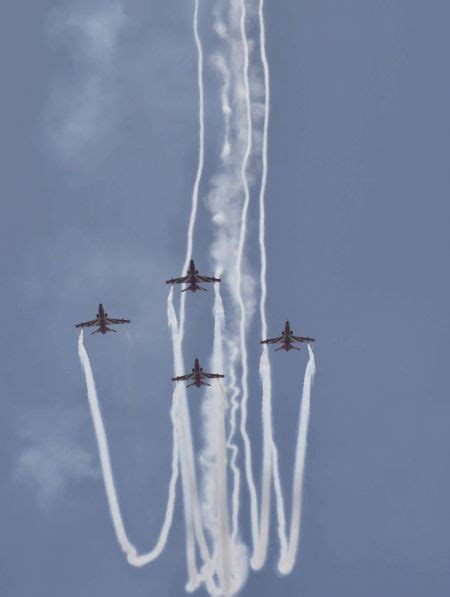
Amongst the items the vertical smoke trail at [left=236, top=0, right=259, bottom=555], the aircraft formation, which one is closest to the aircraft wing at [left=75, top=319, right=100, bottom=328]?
the aircraft formation

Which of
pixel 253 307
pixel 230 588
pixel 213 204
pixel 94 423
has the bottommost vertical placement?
pixel 230 588

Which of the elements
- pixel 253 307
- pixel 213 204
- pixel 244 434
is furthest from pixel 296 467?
pixel 213 204

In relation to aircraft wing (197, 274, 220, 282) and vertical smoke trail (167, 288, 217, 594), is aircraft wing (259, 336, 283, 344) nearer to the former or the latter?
aircraft wing (197, 274, 220, 282)

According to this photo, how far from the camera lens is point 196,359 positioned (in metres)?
112

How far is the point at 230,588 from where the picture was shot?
102875 millimetres

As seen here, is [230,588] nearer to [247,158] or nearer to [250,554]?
[250,554]

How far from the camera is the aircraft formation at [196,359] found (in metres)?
111

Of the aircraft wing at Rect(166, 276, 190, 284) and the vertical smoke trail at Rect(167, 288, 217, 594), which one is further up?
the aircraft wing at Rect(166, 276, 190, 284)

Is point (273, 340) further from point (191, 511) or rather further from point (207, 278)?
point (191, 511)

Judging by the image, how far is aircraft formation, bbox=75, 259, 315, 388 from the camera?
4375 inches

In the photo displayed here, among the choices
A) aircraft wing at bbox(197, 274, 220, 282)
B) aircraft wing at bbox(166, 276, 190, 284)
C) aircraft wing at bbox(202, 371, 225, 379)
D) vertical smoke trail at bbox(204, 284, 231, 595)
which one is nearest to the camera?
vertical smoke trail at bbox(204, 284, 231, 595)

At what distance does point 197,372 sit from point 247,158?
56.9ft

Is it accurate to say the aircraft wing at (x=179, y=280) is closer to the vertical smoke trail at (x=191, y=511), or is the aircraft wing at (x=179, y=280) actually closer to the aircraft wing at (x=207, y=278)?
the aircraft wing at (x=207, y=278)

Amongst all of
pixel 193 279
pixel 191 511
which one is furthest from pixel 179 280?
pixel 191 511
